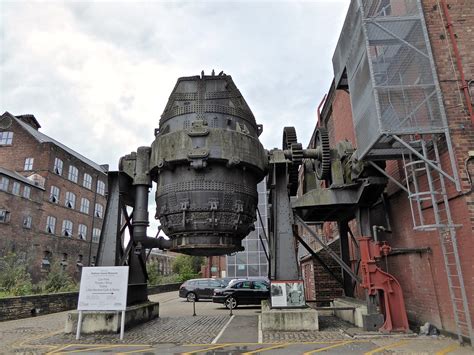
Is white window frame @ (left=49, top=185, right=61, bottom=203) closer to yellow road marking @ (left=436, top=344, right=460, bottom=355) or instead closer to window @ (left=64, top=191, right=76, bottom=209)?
window @ (left=64, top=191, right=76, bottom=209)

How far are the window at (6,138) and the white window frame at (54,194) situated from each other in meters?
6.24

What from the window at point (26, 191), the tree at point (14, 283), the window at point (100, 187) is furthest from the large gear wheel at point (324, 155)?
the window at point (100, 187)

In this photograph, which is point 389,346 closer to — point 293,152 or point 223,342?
point 223,342

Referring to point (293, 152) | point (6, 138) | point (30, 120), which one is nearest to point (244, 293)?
point (293, 152)

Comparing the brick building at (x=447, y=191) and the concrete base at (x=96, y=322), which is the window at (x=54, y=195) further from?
the brick building at (x=447, y=191)

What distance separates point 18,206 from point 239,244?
2636 centimetres

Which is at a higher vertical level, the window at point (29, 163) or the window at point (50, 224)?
the window at point (29, 163)

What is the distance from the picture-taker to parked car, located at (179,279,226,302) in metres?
22.5

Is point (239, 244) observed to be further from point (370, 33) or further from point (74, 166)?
point (74, 166)

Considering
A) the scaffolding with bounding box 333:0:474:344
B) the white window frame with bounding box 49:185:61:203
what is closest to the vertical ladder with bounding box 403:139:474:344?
the scaffolding with bounding box 333:0:474:344

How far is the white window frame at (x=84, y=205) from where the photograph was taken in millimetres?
40281

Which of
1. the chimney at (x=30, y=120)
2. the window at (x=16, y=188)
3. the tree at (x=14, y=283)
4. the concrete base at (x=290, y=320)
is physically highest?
the chimney at (x=30, y=120)

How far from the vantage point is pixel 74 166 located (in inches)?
1534

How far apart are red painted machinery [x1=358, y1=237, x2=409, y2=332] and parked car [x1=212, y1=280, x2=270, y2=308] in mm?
8644
